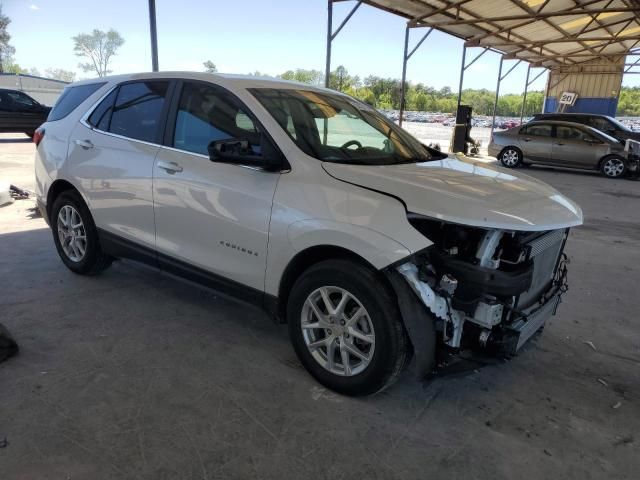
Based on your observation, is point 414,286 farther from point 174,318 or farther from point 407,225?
point 174,318

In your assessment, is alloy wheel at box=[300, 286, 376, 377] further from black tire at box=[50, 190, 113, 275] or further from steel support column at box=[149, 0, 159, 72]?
steel support column at box=[149, 0, 159, 72]

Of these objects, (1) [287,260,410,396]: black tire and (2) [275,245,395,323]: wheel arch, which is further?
(2) [275,245,395,323]: wheel arch

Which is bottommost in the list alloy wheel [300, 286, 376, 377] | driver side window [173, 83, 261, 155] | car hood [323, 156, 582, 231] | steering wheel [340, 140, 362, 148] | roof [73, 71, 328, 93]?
alloy wheel [300, 286, 376, 377]

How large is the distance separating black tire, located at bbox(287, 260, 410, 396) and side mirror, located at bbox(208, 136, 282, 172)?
26.6 inches

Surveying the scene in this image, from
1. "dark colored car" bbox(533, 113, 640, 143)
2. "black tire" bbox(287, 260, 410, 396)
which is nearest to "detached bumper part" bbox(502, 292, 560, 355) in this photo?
"black tire" bbox(287, 260, 410, 396)

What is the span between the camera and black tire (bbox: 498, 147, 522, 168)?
15.2 m

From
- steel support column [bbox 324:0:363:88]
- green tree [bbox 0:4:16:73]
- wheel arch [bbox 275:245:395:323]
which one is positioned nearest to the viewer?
wheel arch [bbox 275:245:395:323]

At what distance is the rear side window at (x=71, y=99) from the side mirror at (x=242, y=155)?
2.12 m

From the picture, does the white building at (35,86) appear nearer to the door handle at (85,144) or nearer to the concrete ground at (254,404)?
the door handle at (85,144)

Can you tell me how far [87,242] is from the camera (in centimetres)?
433

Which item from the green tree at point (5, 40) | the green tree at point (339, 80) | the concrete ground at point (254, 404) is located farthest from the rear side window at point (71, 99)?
the green tree at point (5, 40)

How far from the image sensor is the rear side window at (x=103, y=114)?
4121 mm

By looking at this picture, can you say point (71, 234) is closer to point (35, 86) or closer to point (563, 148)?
point (563, 148)

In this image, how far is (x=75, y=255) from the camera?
453 cm
